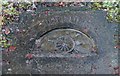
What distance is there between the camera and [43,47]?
4.17 meters

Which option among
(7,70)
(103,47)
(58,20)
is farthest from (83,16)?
(7,70)

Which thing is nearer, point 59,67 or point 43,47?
point 59,67

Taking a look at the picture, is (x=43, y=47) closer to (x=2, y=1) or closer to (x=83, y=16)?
(x=83, y=16)

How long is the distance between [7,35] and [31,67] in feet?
2.61

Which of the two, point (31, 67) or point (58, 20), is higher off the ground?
point (58, 20)

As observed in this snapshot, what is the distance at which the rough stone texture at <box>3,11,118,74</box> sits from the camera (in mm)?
3846

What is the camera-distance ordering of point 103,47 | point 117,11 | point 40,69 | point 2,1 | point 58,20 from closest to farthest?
1. point 40,69
2. point 103,47
3. point 58,20
4. point 117,11
5. point 2,1

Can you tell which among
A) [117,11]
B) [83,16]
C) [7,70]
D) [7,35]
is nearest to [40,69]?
[7,70]

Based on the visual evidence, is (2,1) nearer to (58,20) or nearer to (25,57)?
(58,20)

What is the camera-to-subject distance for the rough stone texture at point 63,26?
12.6 feet

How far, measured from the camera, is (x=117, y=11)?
193 inches

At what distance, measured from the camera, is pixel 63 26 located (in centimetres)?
444

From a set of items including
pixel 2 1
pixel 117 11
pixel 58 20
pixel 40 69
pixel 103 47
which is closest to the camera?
pixel 40 69

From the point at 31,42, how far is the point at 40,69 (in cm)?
56
